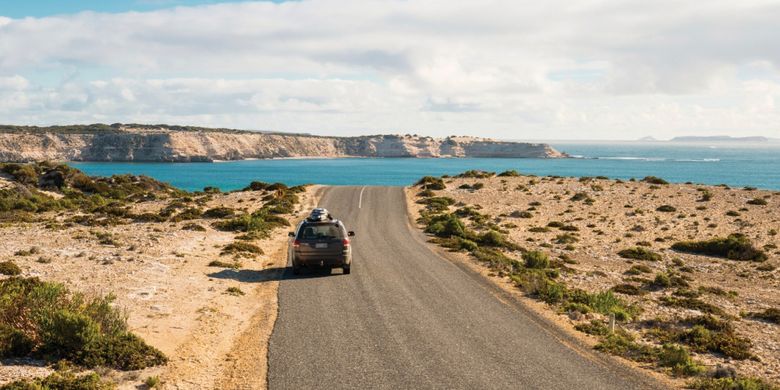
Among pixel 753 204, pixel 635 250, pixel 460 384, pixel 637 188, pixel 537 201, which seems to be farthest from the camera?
pixel 637 188

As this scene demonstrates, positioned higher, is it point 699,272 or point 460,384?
point 460,384

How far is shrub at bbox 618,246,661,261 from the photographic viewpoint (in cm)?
3406

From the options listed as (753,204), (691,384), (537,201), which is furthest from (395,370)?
(753,204)

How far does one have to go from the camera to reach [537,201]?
5812 centimetres

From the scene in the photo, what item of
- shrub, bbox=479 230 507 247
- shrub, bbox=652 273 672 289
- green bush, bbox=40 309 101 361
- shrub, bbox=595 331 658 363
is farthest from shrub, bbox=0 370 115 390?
shrub, bbox=479 230 507 247

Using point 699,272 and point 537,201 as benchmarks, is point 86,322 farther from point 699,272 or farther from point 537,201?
point 537,201

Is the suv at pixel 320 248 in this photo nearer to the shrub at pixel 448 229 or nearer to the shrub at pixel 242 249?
the shrub at pixel 242 249

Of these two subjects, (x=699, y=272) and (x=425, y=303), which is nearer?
(x=425, y=303)

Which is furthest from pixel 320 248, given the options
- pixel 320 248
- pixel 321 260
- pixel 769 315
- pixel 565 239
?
pixel 565 239

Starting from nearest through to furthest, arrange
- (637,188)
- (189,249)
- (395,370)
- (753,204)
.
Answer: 1. (395,370)
2. (189,249)
3. (753,204)
4. (637,188)

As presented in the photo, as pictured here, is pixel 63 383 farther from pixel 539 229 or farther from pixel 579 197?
pixel 579 197

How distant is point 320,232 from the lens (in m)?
22.7

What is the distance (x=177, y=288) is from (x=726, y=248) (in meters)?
33.9

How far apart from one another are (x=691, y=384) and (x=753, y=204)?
5114cm
